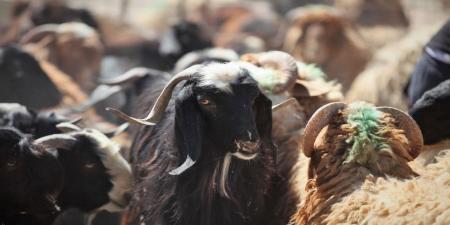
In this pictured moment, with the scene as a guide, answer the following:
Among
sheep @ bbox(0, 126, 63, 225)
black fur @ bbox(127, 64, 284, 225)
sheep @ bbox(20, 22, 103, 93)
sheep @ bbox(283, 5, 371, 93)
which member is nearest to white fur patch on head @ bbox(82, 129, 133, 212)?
black fur @ bbox(127, 64, 284, 225)

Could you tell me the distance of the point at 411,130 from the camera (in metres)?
4.08

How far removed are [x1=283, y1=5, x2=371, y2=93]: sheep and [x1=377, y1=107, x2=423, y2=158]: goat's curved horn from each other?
5.60 m

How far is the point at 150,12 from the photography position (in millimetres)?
17969

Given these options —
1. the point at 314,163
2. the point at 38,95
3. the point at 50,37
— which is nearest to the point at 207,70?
the point at 314,163

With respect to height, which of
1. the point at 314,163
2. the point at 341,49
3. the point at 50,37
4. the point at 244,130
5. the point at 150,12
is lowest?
the point at 150,12

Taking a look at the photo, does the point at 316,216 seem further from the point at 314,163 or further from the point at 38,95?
the point at 38,95

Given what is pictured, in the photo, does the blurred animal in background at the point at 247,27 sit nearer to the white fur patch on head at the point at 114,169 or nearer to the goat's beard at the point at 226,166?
the white fur patch on head at the point at 114,169

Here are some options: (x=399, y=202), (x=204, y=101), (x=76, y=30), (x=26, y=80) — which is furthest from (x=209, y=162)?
(x=76, y=30)

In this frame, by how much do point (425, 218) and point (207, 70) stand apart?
1.42m

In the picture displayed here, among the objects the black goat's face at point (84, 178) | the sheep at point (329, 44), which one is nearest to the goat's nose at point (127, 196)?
the black goat's face at point (84, 178)

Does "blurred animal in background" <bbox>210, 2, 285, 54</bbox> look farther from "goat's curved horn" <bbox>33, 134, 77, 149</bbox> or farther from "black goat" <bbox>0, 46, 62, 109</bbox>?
"goat's curved horn" <bbox>33, 134, 77, 149</bbox>

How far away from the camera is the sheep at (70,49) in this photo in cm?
877

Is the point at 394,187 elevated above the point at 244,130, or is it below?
below

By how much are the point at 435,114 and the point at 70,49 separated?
17.9 feet
